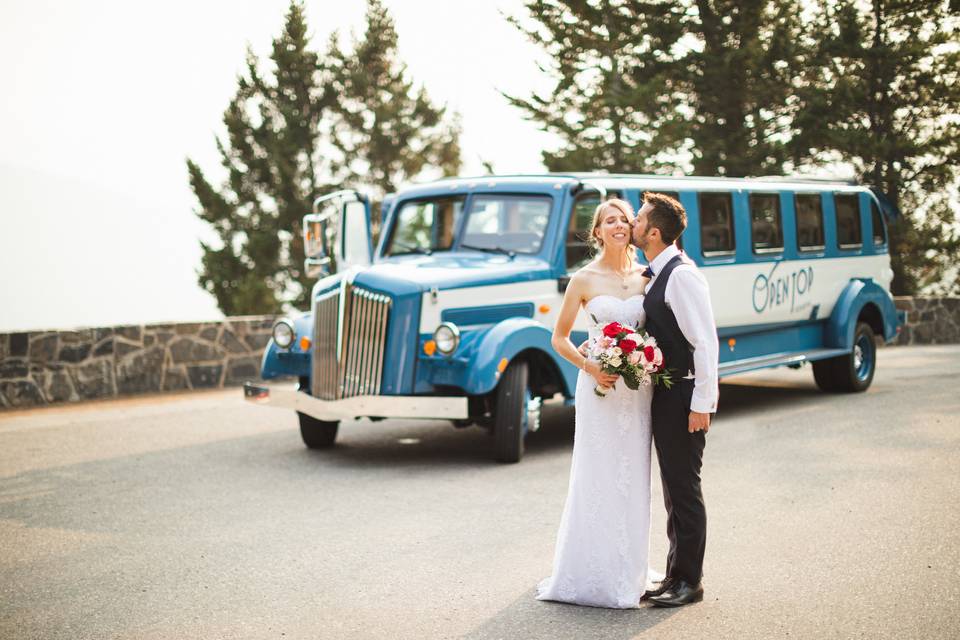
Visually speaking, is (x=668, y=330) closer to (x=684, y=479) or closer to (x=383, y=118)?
(x=684, y=479)

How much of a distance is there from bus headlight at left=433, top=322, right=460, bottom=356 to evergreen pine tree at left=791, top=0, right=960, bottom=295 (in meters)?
17.2

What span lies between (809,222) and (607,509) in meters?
8.16

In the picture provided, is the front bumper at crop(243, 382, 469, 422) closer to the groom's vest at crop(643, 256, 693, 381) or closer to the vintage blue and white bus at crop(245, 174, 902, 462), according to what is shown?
the vintage blue and white bus at crop(245, 174, 902, 462)

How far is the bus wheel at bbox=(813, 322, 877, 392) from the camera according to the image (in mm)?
12195

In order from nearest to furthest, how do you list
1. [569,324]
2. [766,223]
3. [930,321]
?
[569,324]
[766,223]
[930,321]

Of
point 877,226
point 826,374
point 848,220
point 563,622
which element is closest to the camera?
point 563,622

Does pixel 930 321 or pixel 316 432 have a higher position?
pixel 930 321

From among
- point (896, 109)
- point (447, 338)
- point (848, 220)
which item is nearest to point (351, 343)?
point (447, 338)

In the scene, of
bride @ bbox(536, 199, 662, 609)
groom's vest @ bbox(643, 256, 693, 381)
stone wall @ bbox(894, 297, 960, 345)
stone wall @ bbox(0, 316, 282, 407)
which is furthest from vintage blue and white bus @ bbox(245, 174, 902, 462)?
stone wall @ bbox(894, 297, 960, 345)

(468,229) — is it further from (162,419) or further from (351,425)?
(162,419)

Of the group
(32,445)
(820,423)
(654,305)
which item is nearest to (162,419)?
(32,445)

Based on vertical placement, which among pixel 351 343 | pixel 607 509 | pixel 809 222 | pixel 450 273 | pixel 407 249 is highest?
pixel 809 222

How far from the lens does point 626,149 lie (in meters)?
24.6

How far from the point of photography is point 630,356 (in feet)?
15.5
